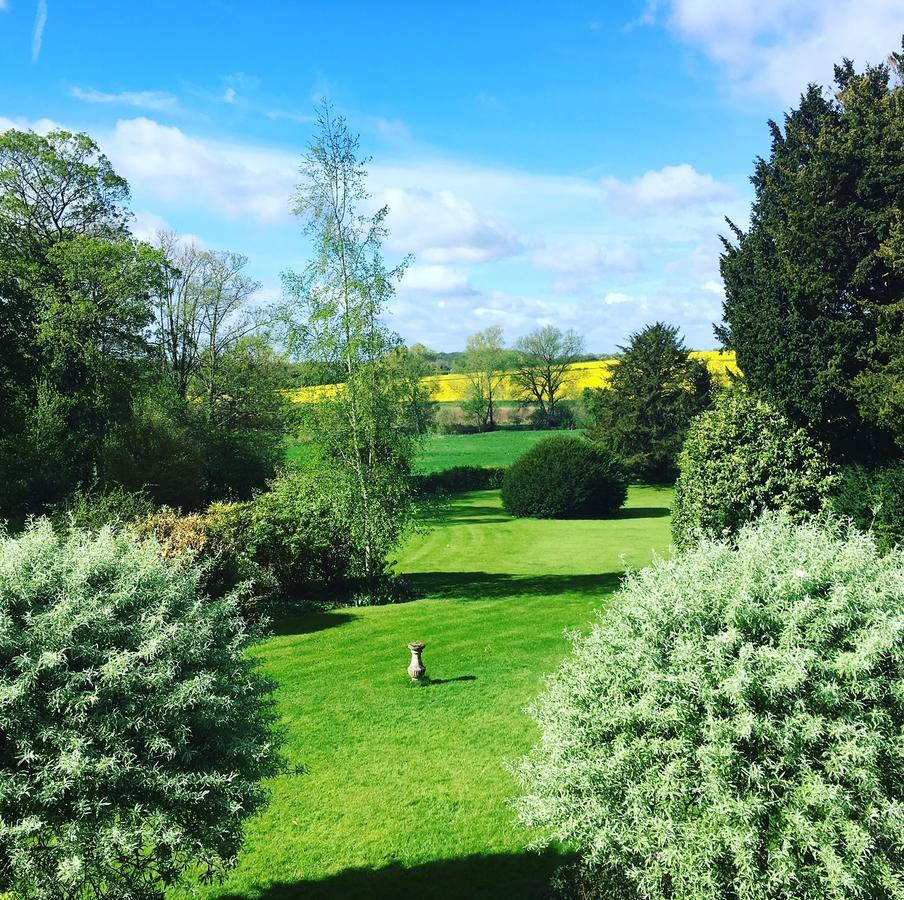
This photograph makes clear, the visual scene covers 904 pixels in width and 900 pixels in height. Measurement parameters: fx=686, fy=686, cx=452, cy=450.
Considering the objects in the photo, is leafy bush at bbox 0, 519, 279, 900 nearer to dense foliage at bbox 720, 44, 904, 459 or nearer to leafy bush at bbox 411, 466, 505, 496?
dense foliage at bbox 720, 44, 904, 459

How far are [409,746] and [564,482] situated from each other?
31.4m

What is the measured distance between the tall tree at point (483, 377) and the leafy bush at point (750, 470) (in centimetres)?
6449

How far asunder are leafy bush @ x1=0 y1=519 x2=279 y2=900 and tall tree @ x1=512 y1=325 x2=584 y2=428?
76635mm

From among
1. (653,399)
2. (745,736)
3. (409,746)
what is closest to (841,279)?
(409,746)

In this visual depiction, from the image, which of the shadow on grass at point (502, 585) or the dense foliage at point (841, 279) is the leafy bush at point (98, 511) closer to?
the shadow on grass at point (502, 585)

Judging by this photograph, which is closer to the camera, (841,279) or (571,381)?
(841,279)

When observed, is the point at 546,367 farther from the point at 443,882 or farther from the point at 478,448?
the point at 443,882

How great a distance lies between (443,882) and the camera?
645cm

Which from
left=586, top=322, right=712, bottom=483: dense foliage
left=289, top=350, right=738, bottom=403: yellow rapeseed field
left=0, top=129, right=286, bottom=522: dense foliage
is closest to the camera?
left=0, top=129, right=286, bottom=522: dense foliage

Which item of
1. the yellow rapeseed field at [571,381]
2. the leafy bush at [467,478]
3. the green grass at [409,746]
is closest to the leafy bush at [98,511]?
the green grass at [409,746]

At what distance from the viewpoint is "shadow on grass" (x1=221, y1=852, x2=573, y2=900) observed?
6246mm

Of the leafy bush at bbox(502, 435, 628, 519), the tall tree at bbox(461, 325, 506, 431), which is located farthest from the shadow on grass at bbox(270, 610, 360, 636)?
the tall tree at bbox(461, 325, 506, 431)

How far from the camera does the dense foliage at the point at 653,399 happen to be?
49.3 metres

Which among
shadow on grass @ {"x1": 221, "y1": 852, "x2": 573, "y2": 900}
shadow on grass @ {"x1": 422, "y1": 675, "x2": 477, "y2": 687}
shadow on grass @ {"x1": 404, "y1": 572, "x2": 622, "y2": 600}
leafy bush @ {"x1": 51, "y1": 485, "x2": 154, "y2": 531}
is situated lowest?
shadow on grass @ {"x1": 404, "y1": 572, "x2": 622, "y2": 600}
